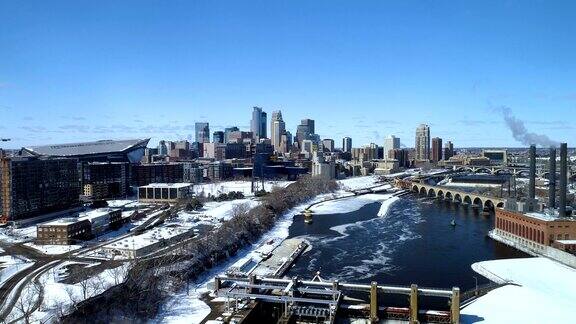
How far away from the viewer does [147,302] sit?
13602 millimetres

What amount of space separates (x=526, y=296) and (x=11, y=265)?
661 inches

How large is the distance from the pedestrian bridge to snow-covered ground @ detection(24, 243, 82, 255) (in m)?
25.3

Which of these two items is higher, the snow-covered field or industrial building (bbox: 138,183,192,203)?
industrial building (bbox: 138,183,192,203)

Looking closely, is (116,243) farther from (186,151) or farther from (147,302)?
(186,151)

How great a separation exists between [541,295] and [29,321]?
13558mm

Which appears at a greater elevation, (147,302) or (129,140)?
(129,140)

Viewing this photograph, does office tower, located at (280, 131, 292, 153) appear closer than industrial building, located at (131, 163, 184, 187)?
No

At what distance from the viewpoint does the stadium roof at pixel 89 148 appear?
159ft

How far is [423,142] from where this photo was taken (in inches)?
3920

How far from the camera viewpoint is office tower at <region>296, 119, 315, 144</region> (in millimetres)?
118750

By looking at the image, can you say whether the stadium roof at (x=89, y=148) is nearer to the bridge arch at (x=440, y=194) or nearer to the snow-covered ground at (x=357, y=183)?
the snow-covered ground at (x=357, y=183)

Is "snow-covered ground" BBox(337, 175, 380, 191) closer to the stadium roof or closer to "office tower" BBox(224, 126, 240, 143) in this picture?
the stadium roof

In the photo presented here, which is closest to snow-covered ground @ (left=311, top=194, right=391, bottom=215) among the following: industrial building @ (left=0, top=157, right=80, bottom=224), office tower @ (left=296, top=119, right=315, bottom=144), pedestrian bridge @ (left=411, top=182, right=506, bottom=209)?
pedestrian bridge @ (left=411, top=182, right=506, bottom=209)

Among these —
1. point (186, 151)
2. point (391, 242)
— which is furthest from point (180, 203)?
point (186, 151)
